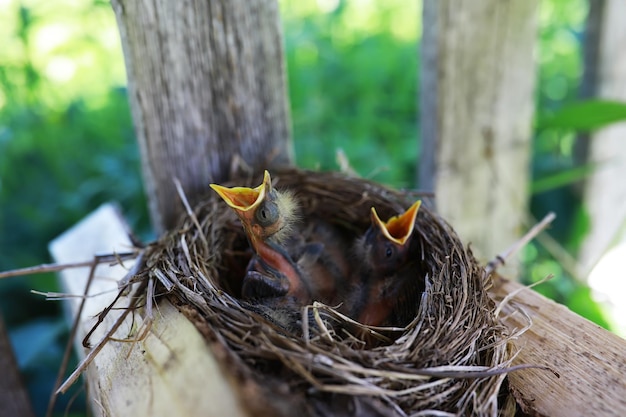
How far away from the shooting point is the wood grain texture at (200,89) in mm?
1363

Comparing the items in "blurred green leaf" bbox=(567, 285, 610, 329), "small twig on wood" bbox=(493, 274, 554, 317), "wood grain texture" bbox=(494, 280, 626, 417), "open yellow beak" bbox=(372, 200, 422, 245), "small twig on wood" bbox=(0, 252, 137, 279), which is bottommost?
"blurred green leaf" bbox=(567, 285, 610, 329)

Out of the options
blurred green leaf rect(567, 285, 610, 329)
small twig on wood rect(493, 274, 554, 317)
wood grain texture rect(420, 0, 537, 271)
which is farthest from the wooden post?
small twig on wood rect(493, 274, 554, 317)

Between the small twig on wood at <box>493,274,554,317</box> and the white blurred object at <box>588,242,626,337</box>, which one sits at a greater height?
the small twig on wood at <box>493,274,554,317</box>

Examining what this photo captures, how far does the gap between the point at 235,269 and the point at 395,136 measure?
1621 millimetres

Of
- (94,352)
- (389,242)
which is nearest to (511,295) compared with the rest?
(389,242)

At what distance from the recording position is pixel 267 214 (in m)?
1.28

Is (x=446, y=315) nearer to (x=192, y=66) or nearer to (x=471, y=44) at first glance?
(x=192, y=66)

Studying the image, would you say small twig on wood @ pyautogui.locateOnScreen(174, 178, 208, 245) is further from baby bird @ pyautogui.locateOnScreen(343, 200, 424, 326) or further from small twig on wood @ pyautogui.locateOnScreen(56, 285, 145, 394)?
baby bird @ pyautogui.locateOnScreen(343, 200, 424, 326)

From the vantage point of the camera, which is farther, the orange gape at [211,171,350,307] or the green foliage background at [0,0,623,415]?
the green foliage background at [0,0,623,415]

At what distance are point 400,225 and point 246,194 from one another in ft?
1.35

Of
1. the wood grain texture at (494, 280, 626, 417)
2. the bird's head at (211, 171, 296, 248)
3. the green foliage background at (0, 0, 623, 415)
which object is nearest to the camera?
the wood grain texture at (494, 280, 626, 417)

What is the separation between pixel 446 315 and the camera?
1107mm

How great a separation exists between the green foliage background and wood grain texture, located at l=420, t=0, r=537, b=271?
0.15m

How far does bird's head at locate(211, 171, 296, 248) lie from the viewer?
1.25 meters
